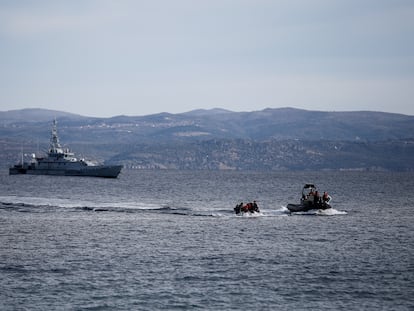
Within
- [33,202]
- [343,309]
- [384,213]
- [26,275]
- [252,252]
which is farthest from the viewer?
[33,202]

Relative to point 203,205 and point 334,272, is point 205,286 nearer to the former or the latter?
point 334,272

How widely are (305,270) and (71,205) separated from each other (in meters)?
67.9

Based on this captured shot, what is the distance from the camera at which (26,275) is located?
52375mm

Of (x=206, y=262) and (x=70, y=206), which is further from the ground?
(x=206, y=262)

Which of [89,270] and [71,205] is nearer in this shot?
[89,270]

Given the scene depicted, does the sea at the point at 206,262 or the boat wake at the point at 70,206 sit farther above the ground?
the sea at the point at 206,262

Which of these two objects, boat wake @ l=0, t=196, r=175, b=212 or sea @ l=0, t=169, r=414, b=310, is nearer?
sea @ l=0, t=169, r=414, b=310

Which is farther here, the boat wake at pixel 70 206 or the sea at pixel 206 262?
the boat wake at pixel 70 206

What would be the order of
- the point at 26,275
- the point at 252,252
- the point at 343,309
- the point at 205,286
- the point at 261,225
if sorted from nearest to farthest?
the point at 343,309
the point at 205,286
the point at 26,275
the point at 252,252
the point at 261,225

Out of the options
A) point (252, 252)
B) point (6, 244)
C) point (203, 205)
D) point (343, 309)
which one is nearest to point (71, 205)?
point (203, 205)

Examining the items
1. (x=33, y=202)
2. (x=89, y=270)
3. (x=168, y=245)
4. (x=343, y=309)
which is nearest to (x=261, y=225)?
(x=168, y=245)

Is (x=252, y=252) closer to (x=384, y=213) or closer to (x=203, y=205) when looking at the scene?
(x=384, y=213)

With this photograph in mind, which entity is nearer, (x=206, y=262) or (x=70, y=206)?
(x=206, y=262)

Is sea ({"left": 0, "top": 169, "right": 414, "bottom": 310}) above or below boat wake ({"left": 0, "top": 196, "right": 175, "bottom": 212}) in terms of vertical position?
above
